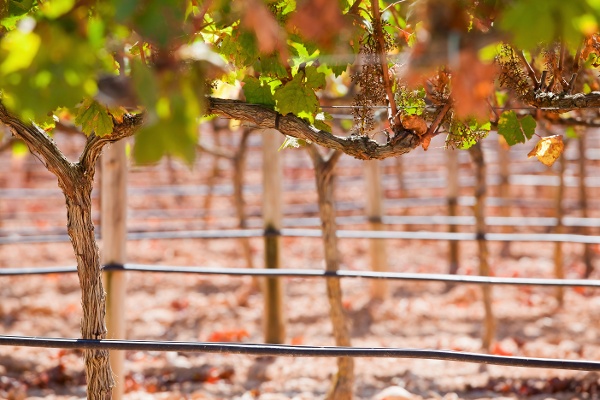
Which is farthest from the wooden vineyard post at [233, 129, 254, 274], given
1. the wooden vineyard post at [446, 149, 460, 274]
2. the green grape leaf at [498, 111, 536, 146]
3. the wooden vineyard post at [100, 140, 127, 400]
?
the green grape leaf at [498, 111, 536, 146]

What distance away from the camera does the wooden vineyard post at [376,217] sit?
18.8ft

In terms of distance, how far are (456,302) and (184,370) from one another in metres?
2.50

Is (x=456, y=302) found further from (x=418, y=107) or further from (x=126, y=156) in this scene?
(x=418, y=107)

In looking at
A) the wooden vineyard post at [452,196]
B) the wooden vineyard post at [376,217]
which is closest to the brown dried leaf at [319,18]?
the wooden vineyard post at [376,217]

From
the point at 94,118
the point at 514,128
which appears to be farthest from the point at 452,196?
the point at 94,118

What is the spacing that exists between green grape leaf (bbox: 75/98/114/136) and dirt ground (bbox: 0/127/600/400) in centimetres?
60

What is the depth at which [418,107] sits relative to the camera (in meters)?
2.21

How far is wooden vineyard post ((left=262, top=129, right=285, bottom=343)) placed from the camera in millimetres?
4725

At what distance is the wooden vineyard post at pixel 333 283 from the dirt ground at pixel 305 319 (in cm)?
30

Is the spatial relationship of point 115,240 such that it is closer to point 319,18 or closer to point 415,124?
point 415,124

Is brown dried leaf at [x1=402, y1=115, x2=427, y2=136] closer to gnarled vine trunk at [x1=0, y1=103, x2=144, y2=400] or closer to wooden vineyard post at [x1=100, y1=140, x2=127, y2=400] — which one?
gnarled vine trunk at [x1=0, y1=103, x2=144, y2=400]

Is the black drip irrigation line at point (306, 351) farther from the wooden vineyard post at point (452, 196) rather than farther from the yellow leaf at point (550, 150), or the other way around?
the wooden vineyard post at point (452, 196)

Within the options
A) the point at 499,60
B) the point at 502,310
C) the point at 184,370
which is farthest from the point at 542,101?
the point at 502,310

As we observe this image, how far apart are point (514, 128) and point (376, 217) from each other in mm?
3326
